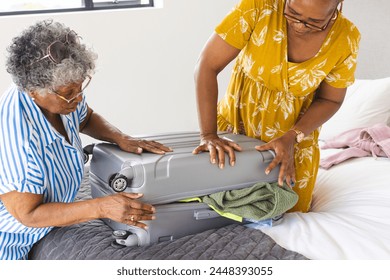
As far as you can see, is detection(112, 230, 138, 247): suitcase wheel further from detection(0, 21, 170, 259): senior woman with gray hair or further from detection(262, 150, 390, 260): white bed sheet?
detection(262, 150, 390, 260): white bed sheet

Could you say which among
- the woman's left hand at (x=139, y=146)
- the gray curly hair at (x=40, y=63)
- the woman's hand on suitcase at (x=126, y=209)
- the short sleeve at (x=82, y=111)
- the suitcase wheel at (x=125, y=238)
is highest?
the gray curly hair at (x=40, y=63)

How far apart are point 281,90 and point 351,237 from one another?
560 mm

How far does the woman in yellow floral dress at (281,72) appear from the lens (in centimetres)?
164

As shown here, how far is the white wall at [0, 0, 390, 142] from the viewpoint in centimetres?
318

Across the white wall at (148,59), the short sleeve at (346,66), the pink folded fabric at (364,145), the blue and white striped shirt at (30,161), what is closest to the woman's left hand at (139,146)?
the blue and white striped shirt at (30,161)

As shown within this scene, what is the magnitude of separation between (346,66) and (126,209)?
0.91 m

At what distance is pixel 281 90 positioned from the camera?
182 centimetres

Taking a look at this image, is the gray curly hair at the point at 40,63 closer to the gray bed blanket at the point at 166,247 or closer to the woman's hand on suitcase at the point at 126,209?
the woman's hand on suitcase at the point at 126,209

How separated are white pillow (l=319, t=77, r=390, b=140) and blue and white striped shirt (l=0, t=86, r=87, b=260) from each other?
5.01 ft

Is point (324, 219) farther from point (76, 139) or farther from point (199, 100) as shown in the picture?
point (76, 139)

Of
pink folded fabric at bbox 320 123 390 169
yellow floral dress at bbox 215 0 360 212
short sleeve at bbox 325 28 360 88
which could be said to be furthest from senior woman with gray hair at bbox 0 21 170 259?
pink folded fabric at bbox 320 123 390 169

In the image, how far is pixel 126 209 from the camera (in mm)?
1366

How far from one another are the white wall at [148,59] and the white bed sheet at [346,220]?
1.61 m

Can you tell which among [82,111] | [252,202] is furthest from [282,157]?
[82,111]
